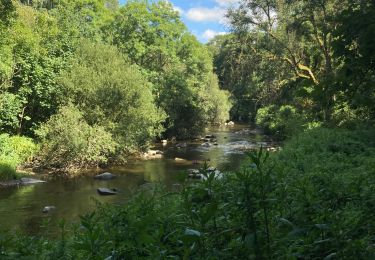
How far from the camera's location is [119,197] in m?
17.4

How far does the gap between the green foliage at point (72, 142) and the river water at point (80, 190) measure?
3.78ft

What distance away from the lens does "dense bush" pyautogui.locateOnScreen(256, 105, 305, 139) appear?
28.3m

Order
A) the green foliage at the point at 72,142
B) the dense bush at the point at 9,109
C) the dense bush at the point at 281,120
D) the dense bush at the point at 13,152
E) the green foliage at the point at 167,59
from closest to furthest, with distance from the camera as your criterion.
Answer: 1. the dense bush at the point at 13,152
2. the green foliage at the point at 72,142
3. the dense bush at the point at 9,109
4. the dense bush at the point at 281,120
5. the green foliage at the point at 167,59

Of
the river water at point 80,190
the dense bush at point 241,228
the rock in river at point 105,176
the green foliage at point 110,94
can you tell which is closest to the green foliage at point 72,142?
the river water at point 80,190

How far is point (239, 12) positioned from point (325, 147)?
17731 mm

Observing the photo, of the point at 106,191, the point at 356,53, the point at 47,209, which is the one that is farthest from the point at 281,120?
the point at 356,53

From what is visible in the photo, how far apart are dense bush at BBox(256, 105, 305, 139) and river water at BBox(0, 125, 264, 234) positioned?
407cm

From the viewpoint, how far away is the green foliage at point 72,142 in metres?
23.1

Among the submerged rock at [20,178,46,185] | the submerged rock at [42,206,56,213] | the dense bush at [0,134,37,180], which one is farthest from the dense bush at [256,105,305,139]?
the dense bush at [0,134,37,180]

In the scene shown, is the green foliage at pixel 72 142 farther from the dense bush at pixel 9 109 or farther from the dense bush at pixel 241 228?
the dense bush at pixel 241 228

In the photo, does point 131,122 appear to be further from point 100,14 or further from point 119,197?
point 100,14

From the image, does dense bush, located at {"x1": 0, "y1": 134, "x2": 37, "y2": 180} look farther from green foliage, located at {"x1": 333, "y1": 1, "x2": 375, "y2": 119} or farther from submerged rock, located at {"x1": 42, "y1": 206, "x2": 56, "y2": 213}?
green foliage, located at {"x1": 333, "y1": 1, "x2": 375, "y2": 119}

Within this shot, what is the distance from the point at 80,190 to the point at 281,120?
2021 cm

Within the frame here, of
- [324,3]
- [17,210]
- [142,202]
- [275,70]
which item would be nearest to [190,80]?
[275,70]
